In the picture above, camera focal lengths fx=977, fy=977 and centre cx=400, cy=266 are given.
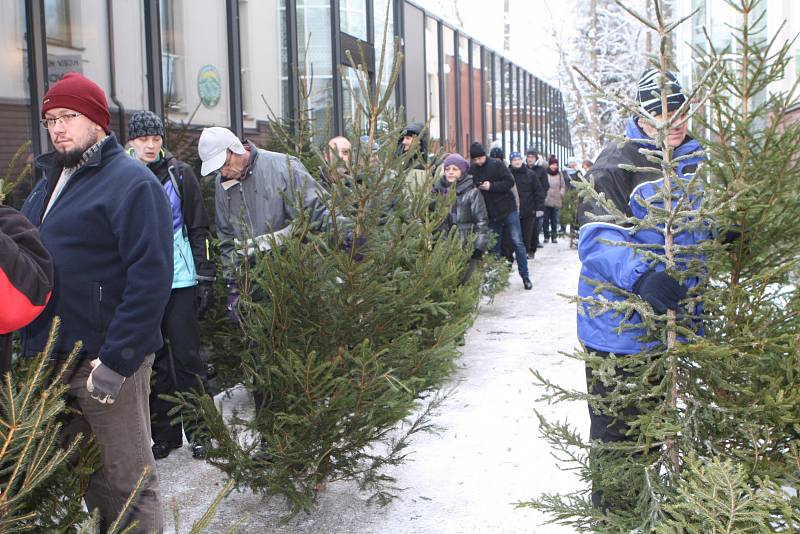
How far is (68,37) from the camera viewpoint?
580cm

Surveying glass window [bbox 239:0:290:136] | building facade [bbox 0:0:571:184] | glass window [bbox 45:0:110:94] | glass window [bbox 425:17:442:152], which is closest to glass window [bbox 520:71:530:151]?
glass window [bbox 425:17:442:152]

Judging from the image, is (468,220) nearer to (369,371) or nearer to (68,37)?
(68,37)

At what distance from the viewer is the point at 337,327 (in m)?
3.86

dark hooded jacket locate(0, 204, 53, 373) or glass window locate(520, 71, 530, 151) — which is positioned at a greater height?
glass window locate(520, 71, 530, 151)

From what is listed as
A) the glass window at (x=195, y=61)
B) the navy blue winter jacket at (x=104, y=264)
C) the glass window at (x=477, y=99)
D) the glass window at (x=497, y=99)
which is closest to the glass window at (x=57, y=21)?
the glass window at (x=195, y=61)

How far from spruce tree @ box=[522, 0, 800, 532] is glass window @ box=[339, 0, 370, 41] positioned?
7.61 m

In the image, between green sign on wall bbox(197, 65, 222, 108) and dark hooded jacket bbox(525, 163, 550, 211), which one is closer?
green sign on wall bbox(197, 65, 222, 108)

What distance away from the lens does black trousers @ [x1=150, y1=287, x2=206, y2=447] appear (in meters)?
5.08

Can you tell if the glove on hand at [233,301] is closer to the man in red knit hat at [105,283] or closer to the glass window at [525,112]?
the man in red knit hat at [105,283]

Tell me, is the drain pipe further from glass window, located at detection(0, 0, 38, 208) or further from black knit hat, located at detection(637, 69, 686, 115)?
black knit hat, located at detection(637, 69, 686, 115)

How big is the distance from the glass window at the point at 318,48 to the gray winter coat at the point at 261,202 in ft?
14.4

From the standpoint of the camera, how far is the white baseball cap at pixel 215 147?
4.43 meters

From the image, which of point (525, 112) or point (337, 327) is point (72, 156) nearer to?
point (337, 327)

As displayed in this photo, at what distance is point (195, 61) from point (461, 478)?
13.5 ft
